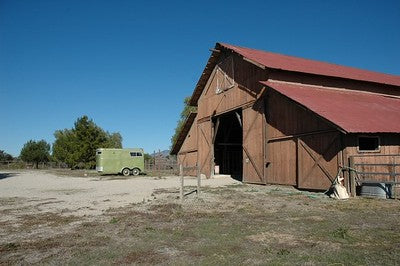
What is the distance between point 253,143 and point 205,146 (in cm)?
779

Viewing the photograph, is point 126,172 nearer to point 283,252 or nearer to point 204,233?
point 204,233

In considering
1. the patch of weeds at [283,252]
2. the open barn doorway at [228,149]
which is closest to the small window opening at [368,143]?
the patch of weeds at [283,252]

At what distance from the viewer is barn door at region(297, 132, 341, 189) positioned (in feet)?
52.4

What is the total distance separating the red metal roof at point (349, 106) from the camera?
15.8m

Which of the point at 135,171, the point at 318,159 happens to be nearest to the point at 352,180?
the point at 318,159

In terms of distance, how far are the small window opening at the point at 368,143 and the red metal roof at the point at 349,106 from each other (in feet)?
2.57

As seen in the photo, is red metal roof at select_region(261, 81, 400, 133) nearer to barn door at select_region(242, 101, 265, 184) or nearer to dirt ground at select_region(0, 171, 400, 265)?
barn door at select_region(242, 101, 265, 184)

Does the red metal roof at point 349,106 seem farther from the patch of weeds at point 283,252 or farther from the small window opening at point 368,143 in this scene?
the patch of weeds at point 283,252

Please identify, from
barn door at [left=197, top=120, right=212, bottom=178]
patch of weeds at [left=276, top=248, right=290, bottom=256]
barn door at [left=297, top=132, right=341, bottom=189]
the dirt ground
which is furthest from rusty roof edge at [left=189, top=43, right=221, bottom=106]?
patch of weeds at [left=276, top=248, right=290, bottom=256]

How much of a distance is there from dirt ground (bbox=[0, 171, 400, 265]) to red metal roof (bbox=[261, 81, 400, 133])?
4.06 metres

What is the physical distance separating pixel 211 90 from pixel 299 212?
19.4m

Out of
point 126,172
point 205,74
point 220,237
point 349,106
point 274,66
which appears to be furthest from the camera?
point 126,172

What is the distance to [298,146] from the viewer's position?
18.4 m

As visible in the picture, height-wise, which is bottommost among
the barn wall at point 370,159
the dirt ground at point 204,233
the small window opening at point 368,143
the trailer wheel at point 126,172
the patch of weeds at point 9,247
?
the patch of weeds at point 9,247
